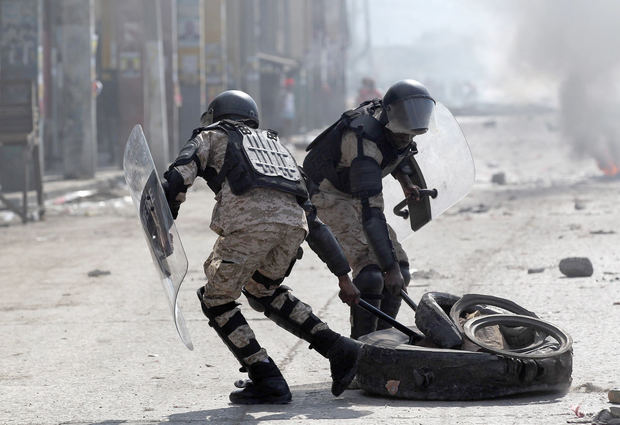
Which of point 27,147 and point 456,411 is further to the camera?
point 27,147

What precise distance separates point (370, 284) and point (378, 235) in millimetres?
287

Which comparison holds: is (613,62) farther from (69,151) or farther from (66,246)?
(66,246)

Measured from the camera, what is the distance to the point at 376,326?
20.5ft

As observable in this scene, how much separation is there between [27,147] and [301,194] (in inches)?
415

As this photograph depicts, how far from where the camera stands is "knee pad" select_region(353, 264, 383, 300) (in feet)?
19.8

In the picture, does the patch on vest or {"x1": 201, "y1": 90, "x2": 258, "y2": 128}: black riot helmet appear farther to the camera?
{"x1": 201, "y1": 90, "x2": 258, "y2": 128}: black riot helmet

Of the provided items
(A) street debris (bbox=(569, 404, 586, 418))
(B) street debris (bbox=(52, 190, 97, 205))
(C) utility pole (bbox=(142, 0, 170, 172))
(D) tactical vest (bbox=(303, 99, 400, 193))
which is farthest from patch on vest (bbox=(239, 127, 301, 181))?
(C) utility pole (bbox=(142, 0, 170, 172))

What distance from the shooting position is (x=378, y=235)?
587 centimetres

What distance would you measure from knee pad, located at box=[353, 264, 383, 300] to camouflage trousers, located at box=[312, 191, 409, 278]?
103mm

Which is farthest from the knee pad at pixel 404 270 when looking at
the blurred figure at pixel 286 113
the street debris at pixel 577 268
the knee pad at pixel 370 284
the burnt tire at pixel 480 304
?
the blurred figure at pixel 286 113

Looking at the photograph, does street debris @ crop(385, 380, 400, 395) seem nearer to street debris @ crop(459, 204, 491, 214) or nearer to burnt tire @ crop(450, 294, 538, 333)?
burnt tire @ crop(450, 294, 538, 333)

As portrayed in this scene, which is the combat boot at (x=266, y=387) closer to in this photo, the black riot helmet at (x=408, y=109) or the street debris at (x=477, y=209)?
the black riot helmet at (x=408, y=109)

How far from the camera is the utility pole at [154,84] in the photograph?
22.7 m

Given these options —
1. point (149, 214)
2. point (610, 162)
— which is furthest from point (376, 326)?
point (610, 162)
